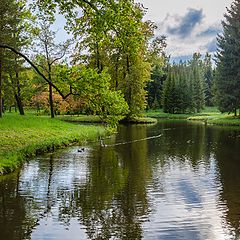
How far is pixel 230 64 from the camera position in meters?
52.4

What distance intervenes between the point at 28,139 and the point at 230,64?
3675cm

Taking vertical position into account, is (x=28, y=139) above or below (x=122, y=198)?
above

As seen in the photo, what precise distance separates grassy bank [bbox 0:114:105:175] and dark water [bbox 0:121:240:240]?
0.75 m

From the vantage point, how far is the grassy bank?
1783cm

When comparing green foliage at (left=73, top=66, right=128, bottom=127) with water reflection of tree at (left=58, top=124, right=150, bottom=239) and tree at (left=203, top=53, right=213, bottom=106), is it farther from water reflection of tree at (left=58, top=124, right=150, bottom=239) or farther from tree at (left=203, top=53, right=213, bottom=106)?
tree at (left=203, top=53, right=213, bottom=106)

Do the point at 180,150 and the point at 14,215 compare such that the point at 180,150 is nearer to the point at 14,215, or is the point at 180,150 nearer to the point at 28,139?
the point at 28,139

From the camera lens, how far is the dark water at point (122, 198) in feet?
31.1

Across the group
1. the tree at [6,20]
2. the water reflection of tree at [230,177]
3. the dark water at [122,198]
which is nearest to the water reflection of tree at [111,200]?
the dark water at [122,198]

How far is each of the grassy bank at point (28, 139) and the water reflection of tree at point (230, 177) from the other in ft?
29.3

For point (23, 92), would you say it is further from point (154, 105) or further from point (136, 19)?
point (154, 105)

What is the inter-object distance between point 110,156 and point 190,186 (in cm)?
800

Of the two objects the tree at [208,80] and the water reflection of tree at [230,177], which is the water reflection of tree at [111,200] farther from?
the tree at [208,80]

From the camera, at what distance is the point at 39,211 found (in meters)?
11.0

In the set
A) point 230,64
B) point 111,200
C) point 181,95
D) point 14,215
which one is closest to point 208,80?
point 181,95
